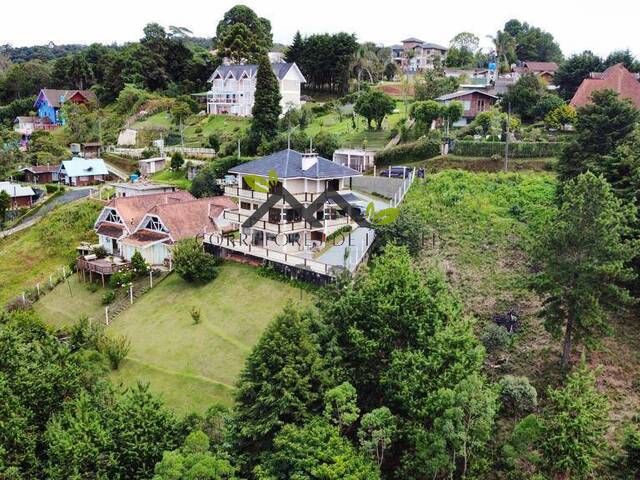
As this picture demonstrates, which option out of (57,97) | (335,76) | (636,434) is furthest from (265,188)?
(57,97)

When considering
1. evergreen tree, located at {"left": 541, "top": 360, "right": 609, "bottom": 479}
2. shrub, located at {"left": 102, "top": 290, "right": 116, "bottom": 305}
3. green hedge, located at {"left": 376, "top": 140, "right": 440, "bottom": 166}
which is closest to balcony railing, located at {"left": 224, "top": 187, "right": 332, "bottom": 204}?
shrub, located at {"left": 102, "top": 290, "right": 116, "bottom": 305}

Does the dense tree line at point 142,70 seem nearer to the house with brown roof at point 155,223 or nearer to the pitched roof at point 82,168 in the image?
the pitched roof at point 82,168

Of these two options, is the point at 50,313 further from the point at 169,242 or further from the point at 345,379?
the point at 345,379

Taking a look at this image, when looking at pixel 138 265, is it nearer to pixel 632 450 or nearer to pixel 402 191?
pixel 402 191

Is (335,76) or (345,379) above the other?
(335,76)

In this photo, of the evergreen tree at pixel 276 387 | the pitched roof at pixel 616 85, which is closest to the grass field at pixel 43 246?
the evergreen tree at pixel 276 387

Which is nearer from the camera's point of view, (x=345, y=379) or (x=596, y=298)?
(x=345, y=379)
